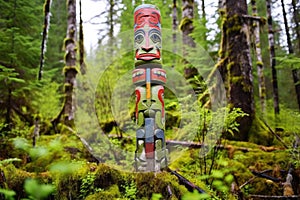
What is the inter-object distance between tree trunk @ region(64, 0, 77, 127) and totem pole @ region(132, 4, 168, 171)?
474cm

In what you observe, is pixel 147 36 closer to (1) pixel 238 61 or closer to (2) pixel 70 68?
(1) pixel 238 61

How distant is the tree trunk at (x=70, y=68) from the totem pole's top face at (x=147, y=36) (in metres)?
4.68

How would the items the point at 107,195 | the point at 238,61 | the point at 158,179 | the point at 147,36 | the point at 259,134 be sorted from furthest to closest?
the point at 238,61 < the point at 259,134 < the point at 147,36 < the point at 158,179 < the point at 107,195

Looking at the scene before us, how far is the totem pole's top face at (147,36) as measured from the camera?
4824mm

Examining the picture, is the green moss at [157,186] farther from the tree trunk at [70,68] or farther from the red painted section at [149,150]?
the tree trunk at [70,68]

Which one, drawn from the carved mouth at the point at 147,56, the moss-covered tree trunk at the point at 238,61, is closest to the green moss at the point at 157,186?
the carved mouth at the point at 147,56

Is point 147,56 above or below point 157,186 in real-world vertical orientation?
above

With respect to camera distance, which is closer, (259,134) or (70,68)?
(259,134)

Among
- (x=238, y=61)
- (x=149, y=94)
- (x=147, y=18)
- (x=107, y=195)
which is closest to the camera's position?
(x=107, y=195)

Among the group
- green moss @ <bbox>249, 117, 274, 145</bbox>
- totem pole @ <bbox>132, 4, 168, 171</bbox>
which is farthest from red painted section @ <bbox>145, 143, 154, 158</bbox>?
green moss @ <bbox>249, 117, 274, 145</bbox>

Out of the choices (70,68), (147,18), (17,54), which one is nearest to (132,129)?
(70,68)

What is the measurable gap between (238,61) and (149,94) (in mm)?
3434

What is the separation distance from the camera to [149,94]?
4.71m

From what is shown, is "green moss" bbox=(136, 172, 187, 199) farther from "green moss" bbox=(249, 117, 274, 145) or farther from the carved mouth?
"green moss" bbox=(249, 117, 274, 145)
